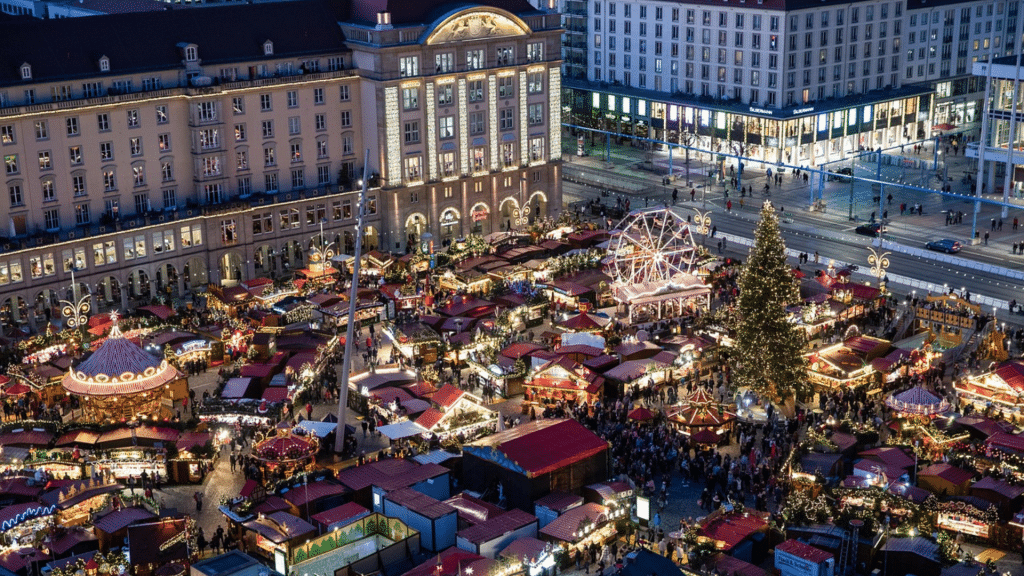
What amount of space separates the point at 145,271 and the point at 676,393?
150 ft

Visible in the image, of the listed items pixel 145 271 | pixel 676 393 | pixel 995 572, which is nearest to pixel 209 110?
pixel 145 271

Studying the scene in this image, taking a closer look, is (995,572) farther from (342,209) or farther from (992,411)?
(342,209)

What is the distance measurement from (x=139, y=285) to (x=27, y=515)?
43948mm

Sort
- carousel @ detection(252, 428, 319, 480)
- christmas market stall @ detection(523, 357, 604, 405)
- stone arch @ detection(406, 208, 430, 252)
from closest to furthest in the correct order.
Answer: carousel @ detection(252, 428, 319, 480) → christmas market stall @ detection(523, 357, 604, 405) → stone arch @ detection(406, 208, 430, 252)

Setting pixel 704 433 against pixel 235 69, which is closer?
pixel 704 433

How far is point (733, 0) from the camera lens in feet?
493

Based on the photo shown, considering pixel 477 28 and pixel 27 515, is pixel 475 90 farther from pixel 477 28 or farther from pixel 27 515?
pixel 27 515

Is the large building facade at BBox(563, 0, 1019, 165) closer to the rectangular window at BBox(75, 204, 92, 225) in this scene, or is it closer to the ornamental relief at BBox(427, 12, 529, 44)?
the ornamental relief at BBox(427, 12, 529, 44)

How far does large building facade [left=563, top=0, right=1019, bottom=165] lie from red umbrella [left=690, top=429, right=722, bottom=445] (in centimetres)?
7344

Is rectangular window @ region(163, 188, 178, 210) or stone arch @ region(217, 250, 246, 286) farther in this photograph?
stone arch @ region(217, 250, 246, 286)

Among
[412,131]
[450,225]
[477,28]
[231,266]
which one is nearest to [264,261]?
[231,266]

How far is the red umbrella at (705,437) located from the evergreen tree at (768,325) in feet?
21.3

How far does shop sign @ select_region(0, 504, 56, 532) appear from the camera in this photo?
66938mm

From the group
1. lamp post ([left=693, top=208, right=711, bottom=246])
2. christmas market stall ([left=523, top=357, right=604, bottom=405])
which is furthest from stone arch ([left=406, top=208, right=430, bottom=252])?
christmas market stall ([left=523, top=357, right=604, bottom=405])
